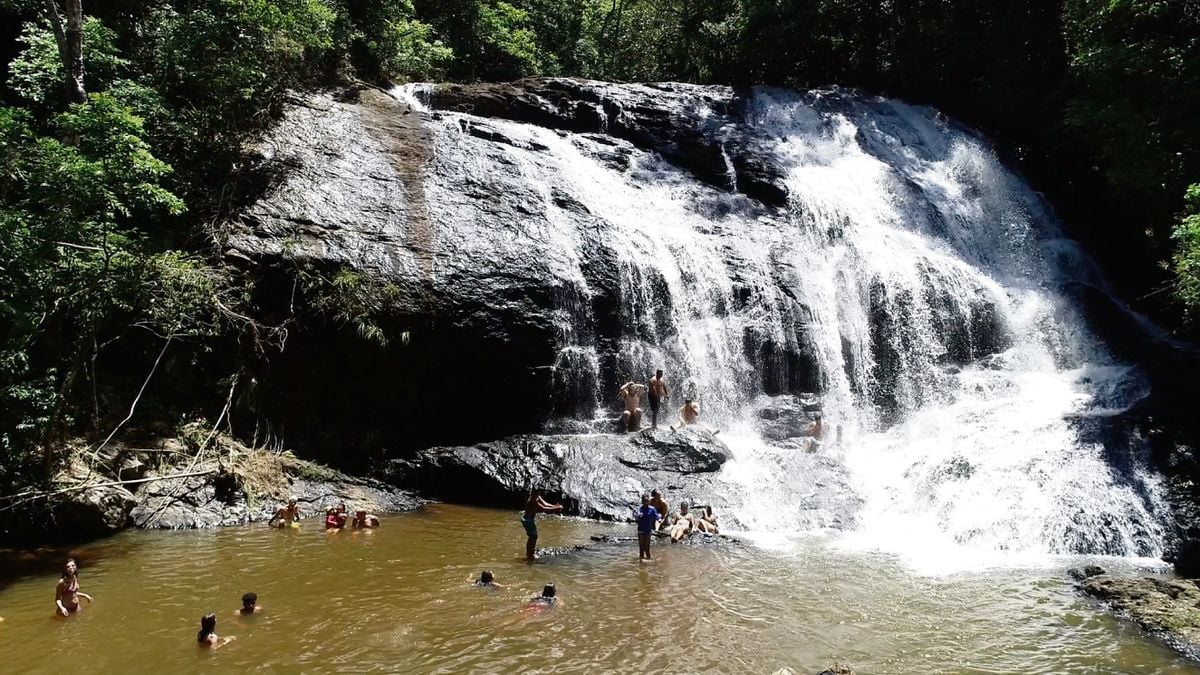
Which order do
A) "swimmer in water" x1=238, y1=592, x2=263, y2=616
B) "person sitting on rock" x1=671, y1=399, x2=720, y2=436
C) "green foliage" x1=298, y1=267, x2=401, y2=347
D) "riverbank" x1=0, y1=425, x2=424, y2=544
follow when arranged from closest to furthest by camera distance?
"swimmer in water" x1=238, y1=592, x2=263, y2=616, "riverbank" x1=0, y1=425, x2=424, y2=544, "green foliage" x1=298, y1=267, x2=401, y2=347, "person sitting on rock" x1=671, y1=399, x2=720, y2=436

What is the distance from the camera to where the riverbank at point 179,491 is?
11.0 m

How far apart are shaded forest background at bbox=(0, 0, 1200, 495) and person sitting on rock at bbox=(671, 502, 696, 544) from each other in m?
6.89

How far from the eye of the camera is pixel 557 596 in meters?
8.77

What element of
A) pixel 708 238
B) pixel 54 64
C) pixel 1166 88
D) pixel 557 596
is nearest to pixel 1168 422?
pixel 1166 88

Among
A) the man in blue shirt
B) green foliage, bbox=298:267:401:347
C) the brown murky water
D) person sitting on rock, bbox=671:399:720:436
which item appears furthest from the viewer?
person sitting on rock, bbox=671:399:720:436

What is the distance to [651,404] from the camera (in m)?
15.4

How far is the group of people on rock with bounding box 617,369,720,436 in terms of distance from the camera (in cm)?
1514

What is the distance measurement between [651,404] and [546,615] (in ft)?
24.9

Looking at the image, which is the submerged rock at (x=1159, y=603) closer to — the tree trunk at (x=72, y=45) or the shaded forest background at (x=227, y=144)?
the shaded forest background at (x=227, y=144)

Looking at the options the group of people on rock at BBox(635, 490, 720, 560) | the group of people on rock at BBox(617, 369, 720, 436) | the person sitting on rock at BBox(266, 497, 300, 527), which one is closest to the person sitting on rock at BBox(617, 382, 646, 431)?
the group of people on rock at BBox(617, 369, 720, 436)

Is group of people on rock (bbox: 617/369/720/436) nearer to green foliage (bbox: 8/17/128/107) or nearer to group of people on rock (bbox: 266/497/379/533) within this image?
group of people on rock (bbox: 266/497/379/533)

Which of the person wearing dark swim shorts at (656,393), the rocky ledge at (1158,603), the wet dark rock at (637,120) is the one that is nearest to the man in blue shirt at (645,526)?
the person wearing dark swim shorts at (656,393)

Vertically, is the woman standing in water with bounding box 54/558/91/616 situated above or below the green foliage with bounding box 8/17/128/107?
below

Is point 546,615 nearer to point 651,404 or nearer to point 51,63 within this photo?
point 651,404
